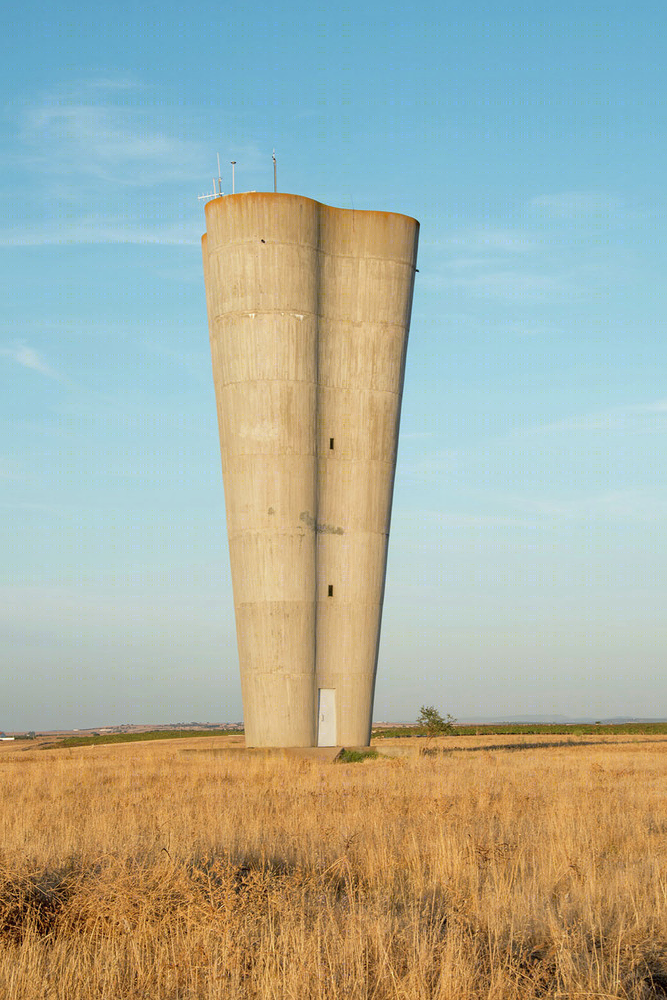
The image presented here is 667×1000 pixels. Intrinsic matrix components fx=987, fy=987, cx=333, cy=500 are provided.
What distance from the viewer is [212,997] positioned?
5.23m

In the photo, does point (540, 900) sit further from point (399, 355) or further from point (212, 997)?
point (399, 355)

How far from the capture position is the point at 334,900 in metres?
7.41

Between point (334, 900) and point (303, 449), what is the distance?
2370 cm

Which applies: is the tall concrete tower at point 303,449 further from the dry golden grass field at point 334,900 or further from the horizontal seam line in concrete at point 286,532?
the dry golden grass field at point 334,900

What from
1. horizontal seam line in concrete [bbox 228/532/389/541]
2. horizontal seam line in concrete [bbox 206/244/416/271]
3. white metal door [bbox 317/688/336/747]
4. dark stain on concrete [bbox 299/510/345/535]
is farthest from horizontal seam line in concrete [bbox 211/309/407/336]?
white metal door [bbox 317/688/336/747]

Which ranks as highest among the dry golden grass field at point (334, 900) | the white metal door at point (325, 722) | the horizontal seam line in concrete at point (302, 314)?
the horizontal seam line in concrete at point (302, 314)

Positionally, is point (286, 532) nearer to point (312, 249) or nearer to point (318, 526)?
point (318, 526)

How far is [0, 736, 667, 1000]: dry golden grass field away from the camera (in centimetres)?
554

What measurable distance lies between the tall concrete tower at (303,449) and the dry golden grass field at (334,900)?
1588cm

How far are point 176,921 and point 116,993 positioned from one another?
46.5 inches

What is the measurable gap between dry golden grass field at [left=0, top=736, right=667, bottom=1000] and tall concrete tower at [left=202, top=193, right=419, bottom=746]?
15882mm

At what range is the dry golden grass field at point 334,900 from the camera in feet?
18.2

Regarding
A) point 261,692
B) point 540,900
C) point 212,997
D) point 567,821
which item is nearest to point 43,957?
point 212,997

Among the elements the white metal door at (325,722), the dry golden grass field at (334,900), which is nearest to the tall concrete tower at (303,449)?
the white metal door at (325,722)
